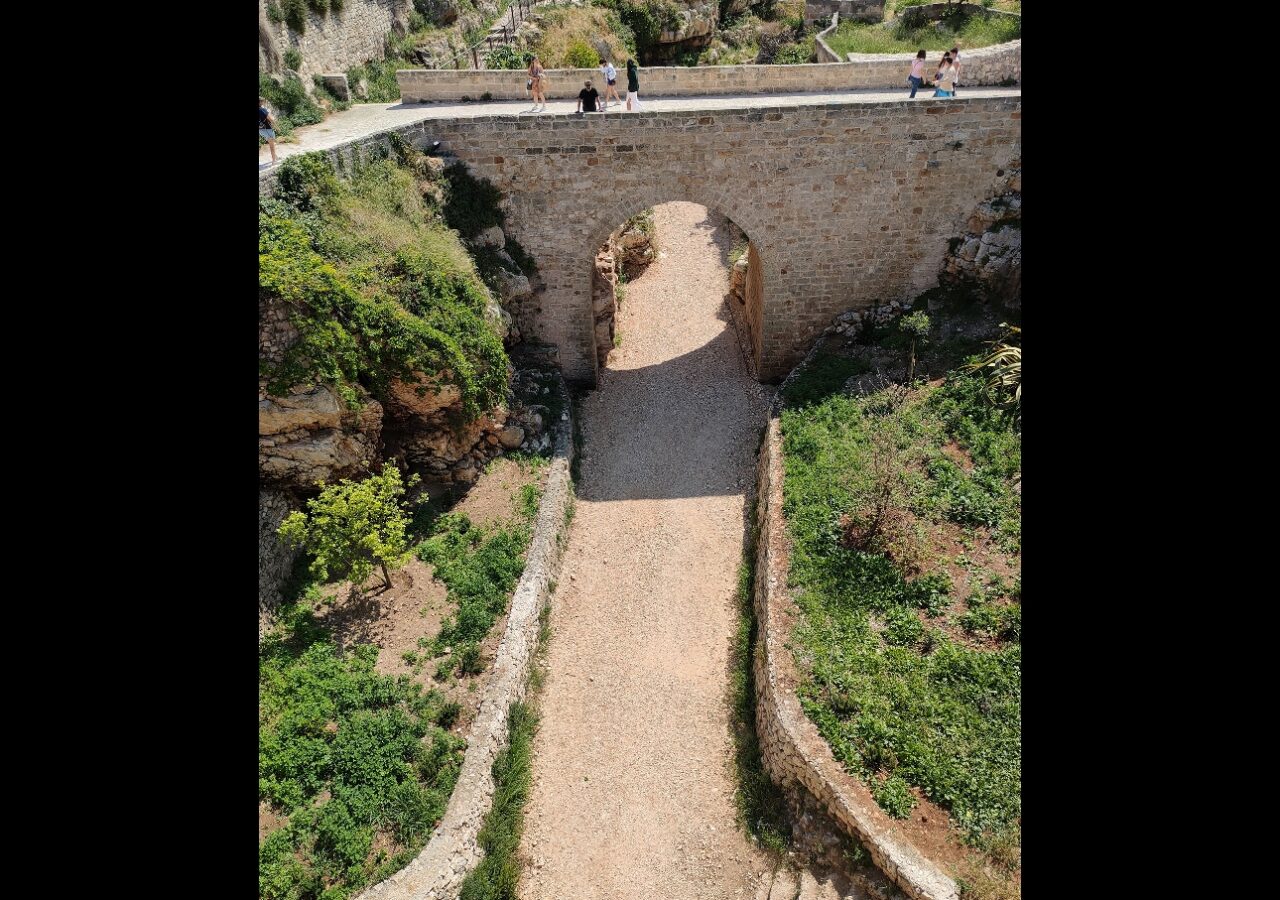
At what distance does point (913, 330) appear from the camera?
17.2 meters

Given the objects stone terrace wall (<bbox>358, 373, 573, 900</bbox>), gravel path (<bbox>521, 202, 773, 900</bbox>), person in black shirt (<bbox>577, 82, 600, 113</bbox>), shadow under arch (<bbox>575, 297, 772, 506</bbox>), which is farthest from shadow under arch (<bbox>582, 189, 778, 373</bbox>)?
stone terrace wall (<bbox>358, 373, 573, 900</bbox>)

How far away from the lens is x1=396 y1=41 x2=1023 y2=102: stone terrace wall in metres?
18.2

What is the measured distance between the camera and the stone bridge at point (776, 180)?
16078 millimetres

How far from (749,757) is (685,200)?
11.0 meters

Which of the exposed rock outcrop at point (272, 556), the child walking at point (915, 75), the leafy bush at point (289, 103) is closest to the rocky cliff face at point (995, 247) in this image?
the child walking at point (915, 75)

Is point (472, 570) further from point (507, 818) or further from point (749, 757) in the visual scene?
point (749, 757)

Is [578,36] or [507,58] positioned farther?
[578,36]

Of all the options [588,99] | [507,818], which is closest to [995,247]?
[588,99]

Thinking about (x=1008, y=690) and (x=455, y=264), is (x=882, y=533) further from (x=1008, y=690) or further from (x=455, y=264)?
(x=455, y=264)

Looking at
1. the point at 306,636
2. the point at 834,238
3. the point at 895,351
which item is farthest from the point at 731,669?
the point at 834,238

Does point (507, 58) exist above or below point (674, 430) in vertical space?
above

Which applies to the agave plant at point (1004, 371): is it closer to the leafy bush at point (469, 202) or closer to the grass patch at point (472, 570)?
the grass patch at point (472, 570)

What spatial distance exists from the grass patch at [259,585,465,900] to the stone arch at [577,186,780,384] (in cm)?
1002
